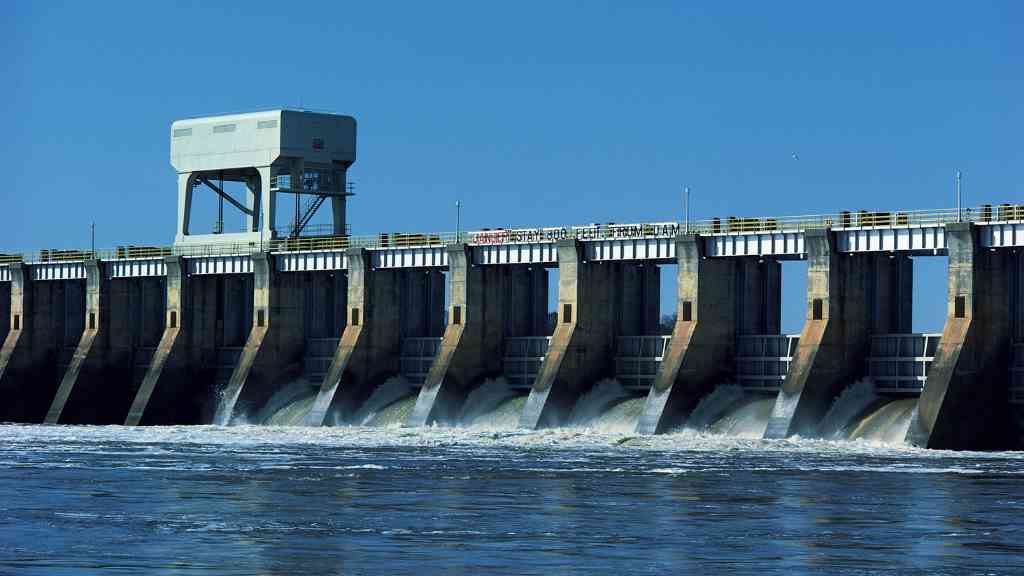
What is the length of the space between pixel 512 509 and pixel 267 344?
184ft

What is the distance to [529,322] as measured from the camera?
306ft

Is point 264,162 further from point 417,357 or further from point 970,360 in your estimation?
point 970,360

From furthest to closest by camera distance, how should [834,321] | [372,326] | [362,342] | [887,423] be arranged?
[372,326] → [362,342] → [834,321] → [887,423]

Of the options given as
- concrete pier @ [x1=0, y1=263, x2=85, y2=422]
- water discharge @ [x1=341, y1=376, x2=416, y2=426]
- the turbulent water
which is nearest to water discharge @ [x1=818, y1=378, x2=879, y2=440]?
the turbulent water

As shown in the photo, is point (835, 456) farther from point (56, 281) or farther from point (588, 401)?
point (56, 281)

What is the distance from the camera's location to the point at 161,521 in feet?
133

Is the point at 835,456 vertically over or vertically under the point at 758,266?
under

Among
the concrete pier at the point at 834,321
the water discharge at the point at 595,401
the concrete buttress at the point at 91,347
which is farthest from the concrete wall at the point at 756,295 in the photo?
the concrete buttress at the point at 91,347

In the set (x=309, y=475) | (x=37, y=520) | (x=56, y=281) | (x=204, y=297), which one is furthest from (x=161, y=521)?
(x=56, y=281)

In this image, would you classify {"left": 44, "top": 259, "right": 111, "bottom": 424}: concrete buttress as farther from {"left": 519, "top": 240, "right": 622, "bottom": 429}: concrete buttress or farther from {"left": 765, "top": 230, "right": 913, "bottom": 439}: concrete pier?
{"left": 765, "top": 230, "right": 913, "bottom": 439}: concrete pier

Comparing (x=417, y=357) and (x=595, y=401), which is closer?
(x=595, y=401)

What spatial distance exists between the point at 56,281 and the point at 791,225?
50778 mm

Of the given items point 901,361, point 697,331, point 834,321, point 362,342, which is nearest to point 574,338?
point 697,331

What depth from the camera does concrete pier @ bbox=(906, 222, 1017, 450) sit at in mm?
68625
